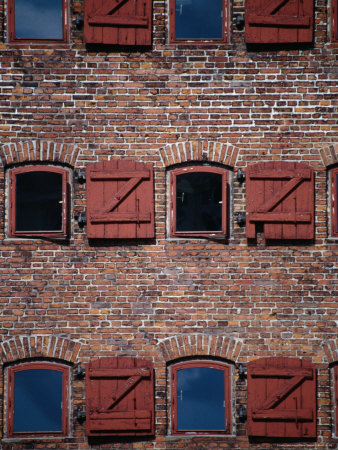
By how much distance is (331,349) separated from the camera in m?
8.50

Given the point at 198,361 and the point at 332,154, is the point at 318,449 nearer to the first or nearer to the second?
the point at 198,361

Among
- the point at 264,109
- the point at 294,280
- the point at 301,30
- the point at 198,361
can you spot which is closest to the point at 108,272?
the point at 198,361

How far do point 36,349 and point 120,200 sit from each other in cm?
236

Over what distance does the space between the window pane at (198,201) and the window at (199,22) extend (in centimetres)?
197

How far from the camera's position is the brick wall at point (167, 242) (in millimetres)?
8492

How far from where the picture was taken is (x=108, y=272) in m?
8.55

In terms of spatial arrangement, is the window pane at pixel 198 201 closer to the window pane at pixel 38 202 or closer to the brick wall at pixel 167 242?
the brick wall at pixel 167 242

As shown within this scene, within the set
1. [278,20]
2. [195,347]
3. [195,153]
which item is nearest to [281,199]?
[195,153]

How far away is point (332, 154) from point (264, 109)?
3.77 ft

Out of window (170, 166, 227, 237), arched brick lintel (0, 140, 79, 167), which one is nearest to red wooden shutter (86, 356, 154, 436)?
window (170, 166, 227, 237)

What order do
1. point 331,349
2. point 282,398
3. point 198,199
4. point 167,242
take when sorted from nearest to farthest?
point 282,398 → point 331,349 → point 167,242 → point 198,199

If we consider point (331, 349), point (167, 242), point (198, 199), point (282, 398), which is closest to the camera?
point (282, 398)

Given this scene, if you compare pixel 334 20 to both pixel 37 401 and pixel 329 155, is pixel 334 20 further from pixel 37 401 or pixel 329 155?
pixel 37 401

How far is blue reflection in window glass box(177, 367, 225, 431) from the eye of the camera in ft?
28.1
